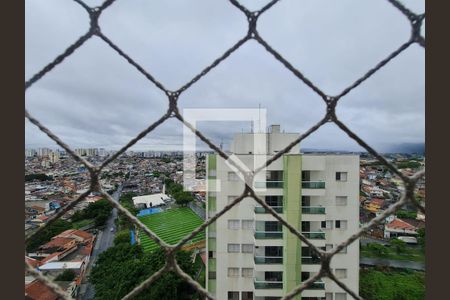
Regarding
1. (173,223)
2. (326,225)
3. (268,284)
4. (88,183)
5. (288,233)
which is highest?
(88,183)

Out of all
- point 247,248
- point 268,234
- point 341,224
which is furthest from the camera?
point 247,248

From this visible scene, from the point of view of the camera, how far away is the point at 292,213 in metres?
3.39

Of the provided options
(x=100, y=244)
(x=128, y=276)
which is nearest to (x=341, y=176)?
(x=100, y=244)

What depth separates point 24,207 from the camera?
591mm

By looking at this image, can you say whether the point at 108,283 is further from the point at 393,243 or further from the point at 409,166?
the point at 409,166

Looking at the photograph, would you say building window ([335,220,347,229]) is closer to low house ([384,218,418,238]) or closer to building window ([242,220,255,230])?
building window ([242,220,255,230])

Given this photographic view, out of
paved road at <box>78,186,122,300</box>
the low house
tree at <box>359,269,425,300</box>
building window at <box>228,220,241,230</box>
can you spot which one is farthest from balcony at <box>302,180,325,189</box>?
paved road at <box>78,186,122,300</box>

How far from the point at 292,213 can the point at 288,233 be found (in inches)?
11.0

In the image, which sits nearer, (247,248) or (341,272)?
(341,272)

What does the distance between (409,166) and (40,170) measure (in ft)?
3.49

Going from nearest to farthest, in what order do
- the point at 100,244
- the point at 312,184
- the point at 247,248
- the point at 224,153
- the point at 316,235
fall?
the point at 224,153 < the point at 100,244 < the point at 316,235 < the point at 312,184 < the point at 247,248

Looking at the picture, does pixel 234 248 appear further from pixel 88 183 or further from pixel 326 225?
pixel 88 183

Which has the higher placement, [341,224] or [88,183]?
[88,183]

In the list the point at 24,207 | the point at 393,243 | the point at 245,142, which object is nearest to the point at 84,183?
the point at 24,207
